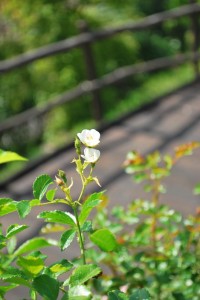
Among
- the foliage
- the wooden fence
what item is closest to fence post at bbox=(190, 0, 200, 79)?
the wooden fence

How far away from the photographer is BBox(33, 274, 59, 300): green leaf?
84 cm

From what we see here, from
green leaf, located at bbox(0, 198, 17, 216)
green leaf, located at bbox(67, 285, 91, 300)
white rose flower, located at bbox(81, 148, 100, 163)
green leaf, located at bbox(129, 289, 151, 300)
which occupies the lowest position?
green leaf, located at bbox(129, 289, 151, 300)

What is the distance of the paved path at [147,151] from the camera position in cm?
281

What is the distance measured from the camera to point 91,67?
4.12 metres

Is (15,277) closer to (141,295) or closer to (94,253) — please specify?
(141,295)

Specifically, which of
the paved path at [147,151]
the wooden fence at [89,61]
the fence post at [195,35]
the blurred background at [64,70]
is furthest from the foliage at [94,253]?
the blurred background at [64,70]

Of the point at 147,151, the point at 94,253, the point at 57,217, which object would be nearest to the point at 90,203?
the point at 57,217

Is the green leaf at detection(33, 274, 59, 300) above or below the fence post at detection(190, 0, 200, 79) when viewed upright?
above

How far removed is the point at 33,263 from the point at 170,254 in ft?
1.87

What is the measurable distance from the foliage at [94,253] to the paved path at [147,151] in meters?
0.85

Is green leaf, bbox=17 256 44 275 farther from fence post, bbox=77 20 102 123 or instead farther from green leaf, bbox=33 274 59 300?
fence post, bbox=77 20 102 123

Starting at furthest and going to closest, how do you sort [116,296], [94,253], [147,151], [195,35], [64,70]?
[64,70] < [195,35] < [147,151] < [94,253] < [116,296]

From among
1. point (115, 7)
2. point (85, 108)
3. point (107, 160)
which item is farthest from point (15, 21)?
point (107, 160)

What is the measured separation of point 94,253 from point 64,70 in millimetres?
8180
